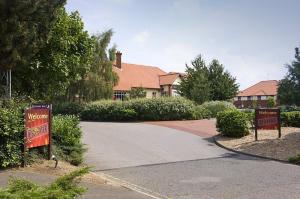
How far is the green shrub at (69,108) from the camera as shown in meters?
37.7

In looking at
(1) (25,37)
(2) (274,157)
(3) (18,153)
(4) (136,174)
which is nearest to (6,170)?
(3) (18,153)

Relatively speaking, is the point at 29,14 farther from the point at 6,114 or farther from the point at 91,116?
the point at 91,116

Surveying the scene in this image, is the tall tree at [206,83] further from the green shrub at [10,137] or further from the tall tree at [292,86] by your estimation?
the green shrub at [10,137]

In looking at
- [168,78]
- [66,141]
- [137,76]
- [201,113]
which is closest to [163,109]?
[201,113]

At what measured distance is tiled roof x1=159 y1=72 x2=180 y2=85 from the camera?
66.6 m

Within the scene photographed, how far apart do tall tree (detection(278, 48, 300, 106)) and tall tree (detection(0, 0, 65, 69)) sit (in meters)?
34.0

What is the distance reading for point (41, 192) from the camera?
4215 mm

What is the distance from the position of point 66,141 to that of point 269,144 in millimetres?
8972

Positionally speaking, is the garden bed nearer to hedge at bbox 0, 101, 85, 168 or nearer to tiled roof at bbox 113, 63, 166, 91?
hedge at bbox 0, 101, 85, 168

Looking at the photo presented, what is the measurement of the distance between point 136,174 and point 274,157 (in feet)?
19.3

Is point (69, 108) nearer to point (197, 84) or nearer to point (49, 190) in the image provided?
point (197, 84)

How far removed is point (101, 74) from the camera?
47.8m

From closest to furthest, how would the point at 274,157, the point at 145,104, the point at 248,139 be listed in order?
the point at 274,157
the point at 248,139
the point at 145,104

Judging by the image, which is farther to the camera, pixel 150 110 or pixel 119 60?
pixel 119 60
